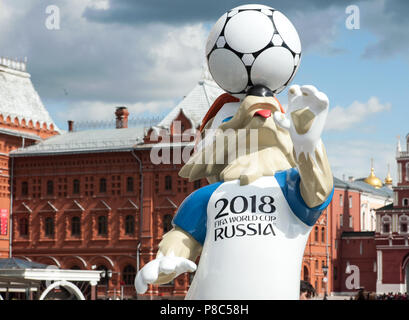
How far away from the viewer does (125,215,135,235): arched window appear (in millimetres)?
45938

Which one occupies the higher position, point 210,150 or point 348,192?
point 348,192

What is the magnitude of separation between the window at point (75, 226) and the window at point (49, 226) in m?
1.23

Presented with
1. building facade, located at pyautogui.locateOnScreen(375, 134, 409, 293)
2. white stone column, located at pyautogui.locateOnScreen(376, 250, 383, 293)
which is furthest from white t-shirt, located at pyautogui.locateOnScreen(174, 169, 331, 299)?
white stone column, located at pyautogui.locateOnScreen(376, 250, 383, 293)

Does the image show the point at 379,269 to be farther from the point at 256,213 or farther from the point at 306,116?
the point at 306,116

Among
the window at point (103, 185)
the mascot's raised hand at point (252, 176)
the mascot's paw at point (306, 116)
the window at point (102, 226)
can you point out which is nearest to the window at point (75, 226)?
the window at point (102, 226)

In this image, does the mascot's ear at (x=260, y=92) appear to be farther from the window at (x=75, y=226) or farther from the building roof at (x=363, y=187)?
the building roof at (x=363, y=187)

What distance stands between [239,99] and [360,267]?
46625mm

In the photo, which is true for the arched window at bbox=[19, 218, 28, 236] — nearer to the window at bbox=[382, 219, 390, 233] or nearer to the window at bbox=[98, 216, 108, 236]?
the window at bbox=[98, 216, 108, 236]

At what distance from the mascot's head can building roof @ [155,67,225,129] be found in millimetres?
36088

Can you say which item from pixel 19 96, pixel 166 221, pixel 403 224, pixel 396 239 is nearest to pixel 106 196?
pixel 166 221

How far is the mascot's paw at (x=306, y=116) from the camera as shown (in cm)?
704
